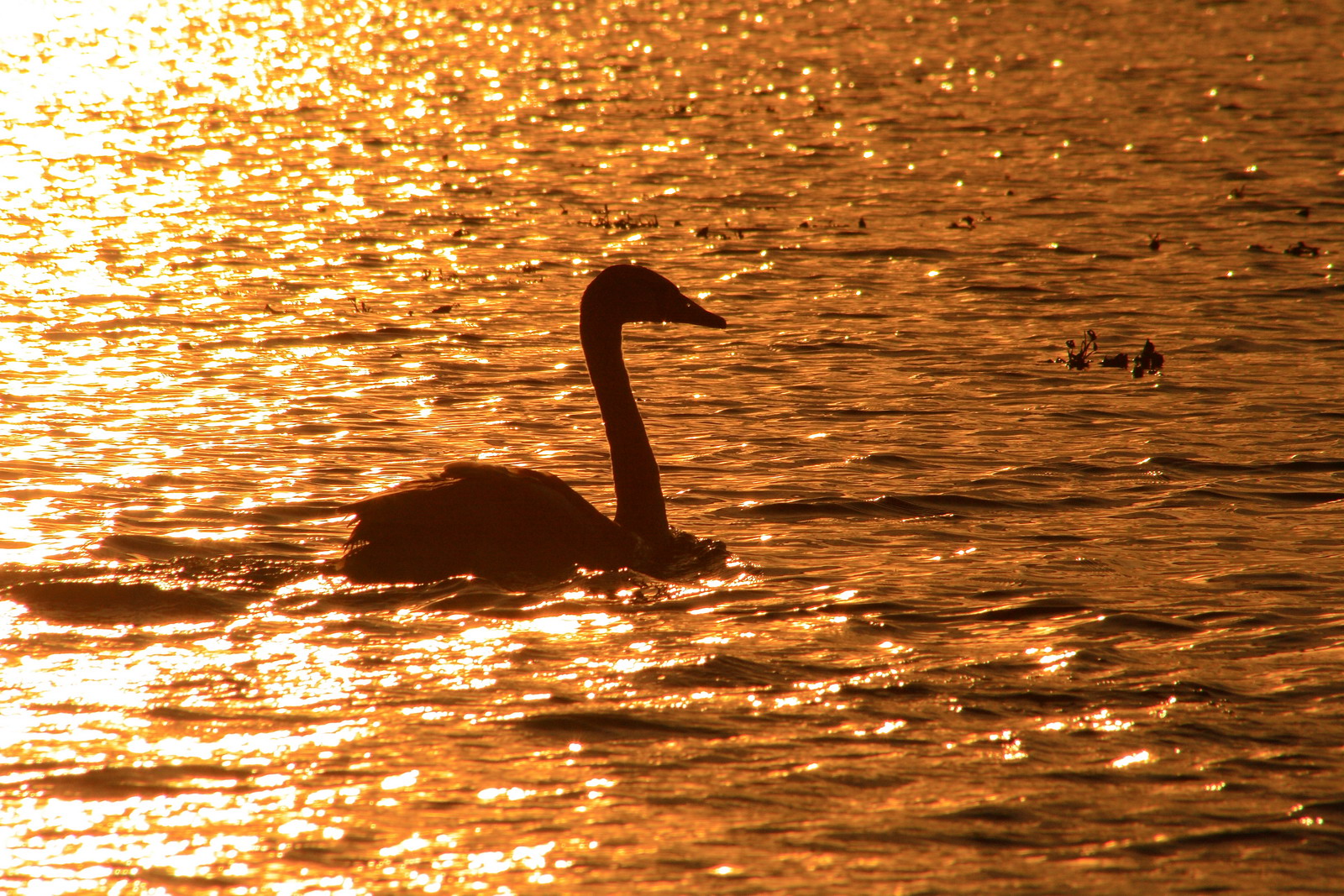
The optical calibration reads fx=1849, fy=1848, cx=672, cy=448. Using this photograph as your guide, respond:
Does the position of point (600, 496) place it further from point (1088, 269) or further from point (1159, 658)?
point (1088, 269)

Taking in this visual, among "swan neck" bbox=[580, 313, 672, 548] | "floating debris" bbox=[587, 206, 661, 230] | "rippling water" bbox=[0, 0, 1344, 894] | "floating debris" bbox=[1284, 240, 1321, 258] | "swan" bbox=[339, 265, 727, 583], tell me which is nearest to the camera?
"rippling water" bbox=[0, 0, 1344, 894]

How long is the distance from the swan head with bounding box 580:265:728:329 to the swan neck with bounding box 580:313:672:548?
2.6 inches

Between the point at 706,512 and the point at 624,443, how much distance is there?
3.66 ft

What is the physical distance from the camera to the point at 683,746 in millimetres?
7848

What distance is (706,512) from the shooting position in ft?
37.8

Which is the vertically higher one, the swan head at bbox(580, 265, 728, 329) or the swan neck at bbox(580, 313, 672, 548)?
the swan head at bbox(580, 265, 728, 329)

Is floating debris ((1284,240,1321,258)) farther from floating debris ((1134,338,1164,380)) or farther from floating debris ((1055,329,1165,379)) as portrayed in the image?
floating debris ((1134,338,1164,380))

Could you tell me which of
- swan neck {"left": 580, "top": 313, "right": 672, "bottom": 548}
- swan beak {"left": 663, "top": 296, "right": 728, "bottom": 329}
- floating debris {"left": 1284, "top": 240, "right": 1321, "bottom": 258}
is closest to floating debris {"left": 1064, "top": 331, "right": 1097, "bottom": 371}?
floating debris {"left": 1284, "top": 240, "right": 1321, "bottom": 258}

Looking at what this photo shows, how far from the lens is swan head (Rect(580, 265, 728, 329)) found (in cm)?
1088

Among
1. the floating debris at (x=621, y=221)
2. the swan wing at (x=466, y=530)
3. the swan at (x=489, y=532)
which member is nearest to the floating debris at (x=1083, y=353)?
the swan at (x=489, y=532)

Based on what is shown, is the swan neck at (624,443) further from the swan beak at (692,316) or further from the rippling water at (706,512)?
the rippling water at (706,512)

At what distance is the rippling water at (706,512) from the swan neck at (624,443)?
0.60 meters

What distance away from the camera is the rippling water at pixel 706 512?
712 centimetres

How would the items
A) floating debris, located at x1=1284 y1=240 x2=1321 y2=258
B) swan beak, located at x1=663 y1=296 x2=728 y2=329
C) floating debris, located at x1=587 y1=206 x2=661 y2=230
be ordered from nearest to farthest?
swan beak, located at x1=663 y1=296 x2=728 y2=329, floating debris, located at x1=1284 y1=240 x2=1321 y2=258, floating debris, located at x1=587 y1=206 x2=661 y2=230
